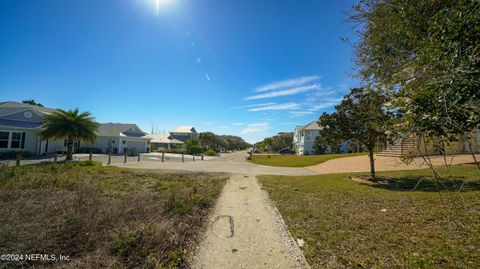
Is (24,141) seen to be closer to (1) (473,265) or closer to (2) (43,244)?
(2) (43,244)

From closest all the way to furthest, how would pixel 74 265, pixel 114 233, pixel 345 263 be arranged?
pixel 74 265, pixel 345 263, pixel 114 233

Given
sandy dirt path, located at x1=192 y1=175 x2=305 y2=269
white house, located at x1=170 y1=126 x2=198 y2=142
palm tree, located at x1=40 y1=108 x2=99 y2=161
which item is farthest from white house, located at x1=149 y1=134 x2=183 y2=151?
sandy dirt path, located at x1=192 y1=175 x2=305 y2=269

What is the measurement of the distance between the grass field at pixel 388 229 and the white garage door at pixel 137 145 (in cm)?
3629

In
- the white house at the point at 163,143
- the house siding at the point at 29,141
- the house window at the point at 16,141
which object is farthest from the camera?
the white house at the point at 163,143

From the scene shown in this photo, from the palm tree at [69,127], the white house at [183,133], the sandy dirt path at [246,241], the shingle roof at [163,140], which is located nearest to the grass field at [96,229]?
the sandy dirt path at [246,241]

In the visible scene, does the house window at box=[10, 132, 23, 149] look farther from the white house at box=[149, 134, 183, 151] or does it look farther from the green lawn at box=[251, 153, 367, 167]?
the green lawn at box=[251, 153, 367, 167]

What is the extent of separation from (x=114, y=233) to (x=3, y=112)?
1243 inches

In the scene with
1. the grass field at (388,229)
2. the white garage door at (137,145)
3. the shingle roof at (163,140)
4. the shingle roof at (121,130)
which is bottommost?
the grass field at (388,229)

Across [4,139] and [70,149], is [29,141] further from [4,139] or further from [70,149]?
[70,149]

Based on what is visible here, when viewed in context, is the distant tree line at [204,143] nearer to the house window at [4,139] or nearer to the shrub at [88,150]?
the shrub at [88,150]

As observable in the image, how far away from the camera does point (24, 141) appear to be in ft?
70.1

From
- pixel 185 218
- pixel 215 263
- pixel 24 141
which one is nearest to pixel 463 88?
pixel 215 263

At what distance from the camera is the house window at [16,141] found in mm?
20544

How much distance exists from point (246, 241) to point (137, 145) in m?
38.9
